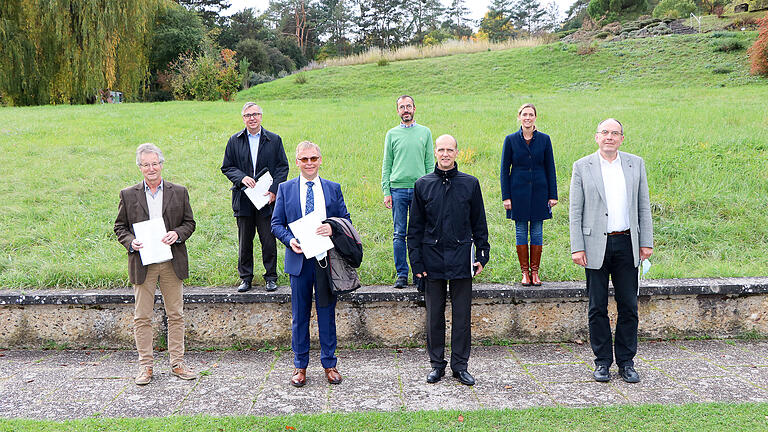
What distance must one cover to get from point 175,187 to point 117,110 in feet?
50.4

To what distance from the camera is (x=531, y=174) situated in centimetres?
530

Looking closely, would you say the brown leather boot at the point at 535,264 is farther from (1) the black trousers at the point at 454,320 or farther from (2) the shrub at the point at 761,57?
(2) the shrub at the point at 761,57

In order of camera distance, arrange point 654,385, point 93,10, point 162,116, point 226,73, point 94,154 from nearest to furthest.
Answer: point 654,385 < point 94,154 < point 162,116 < point 93,10 < point 226,73

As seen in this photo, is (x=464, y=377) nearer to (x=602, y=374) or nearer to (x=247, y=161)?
(x=602, y=374)

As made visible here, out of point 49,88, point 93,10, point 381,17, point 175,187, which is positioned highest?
point 381,17

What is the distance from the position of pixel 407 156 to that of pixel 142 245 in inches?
101

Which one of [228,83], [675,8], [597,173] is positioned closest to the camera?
[597,173]

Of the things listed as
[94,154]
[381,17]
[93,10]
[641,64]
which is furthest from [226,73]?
[381,17]

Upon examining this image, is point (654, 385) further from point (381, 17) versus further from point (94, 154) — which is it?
point (381, 17)

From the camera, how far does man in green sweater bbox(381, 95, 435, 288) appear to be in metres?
5.42

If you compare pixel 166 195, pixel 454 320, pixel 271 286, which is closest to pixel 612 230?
pixel 454 320

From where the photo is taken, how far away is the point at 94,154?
10984mm

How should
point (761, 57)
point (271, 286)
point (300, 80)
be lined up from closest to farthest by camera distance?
1. point (271, 286)
2. point (761, 57)
3. point (300, 80)

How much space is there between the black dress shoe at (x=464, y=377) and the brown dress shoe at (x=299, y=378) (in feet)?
4.04
